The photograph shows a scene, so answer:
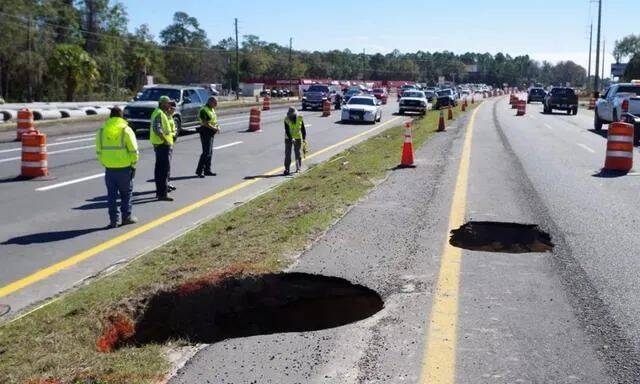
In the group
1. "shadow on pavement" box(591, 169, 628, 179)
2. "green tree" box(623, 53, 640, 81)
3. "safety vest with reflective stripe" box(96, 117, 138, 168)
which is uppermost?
"green tree" box(623, 53, 640, 81)

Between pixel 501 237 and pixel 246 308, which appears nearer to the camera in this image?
pixel 246 308

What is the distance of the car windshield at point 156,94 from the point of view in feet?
85.0

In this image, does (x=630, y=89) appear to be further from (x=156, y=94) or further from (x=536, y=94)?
(x=536, y=94)

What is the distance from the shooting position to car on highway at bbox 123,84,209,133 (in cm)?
2506

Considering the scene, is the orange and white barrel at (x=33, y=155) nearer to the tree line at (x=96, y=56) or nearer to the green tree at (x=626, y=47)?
the tree line at (x=96, y=56)

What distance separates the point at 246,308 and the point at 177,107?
20.0 metres

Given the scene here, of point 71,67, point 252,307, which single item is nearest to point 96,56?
point 71,67

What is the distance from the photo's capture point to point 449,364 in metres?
4.59

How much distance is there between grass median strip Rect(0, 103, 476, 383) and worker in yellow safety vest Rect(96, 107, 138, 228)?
136 centimetres

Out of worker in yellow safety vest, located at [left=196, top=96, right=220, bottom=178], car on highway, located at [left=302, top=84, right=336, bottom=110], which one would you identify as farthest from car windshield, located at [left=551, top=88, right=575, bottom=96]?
worker in yellow safety vest, located at [left=196, top=96, right=220, bottom=178]

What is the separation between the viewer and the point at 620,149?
50.9ft

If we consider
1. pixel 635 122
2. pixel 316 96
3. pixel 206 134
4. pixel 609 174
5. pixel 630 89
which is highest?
pixel 630 89

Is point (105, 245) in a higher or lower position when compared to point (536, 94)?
lower

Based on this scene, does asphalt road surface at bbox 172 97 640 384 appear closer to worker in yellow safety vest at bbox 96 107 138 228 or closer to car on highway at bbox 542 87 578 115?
worker in yellow safety vest at bbox 96 107 138 228
